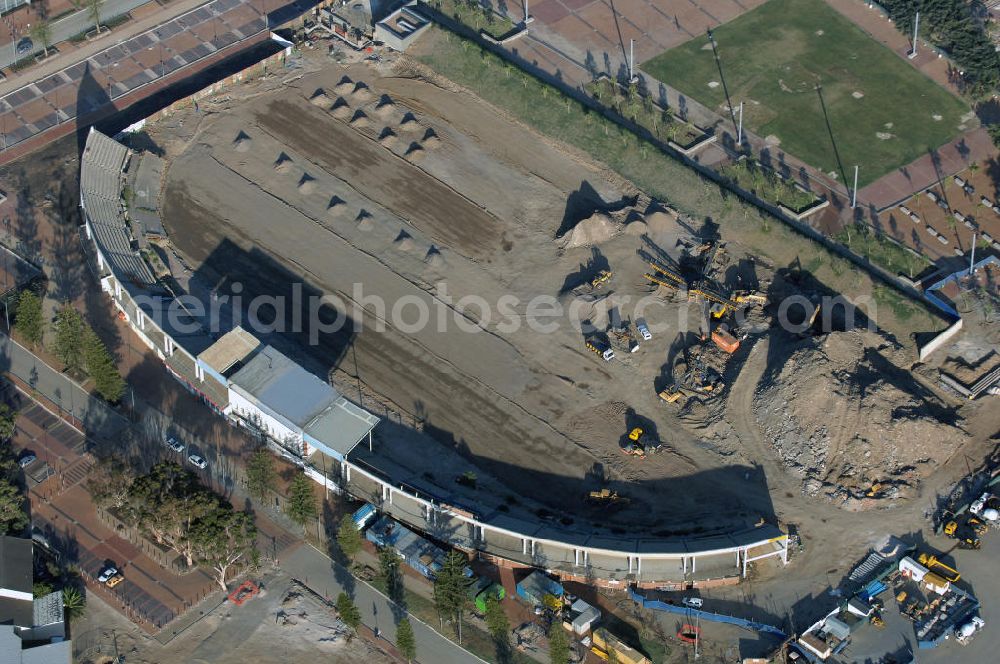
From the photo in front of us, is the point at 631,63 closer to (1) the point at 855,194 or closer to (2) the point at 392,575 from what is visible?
(1) the point at 855,194

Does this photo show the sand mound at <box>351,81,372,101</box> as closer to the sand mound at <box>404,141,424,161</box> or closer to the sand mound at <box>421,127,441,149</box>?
the sand mound at <box>421,127,441,149</box>

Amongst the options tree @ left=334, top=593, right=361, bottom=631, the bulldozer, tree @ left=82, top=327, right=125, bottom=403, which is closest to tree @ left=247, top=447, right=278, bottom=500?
tree @ left=334, top=593, right=361, bottom=631

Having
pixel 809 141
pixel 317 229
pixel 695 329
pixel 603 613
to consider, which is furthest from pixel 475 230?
pixel 603 613

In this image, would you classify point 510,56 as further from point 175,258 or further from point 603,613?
point 603,613

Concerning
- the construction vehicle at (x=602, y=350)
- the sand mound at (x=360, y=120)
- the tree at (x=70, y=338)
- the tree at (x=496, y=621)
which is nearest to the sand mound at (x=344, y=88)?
the sand mound at (x=360, y=120)

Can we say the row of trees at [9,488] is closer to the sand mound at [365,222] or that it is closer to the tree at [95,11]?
the sand mound at [365,222]
